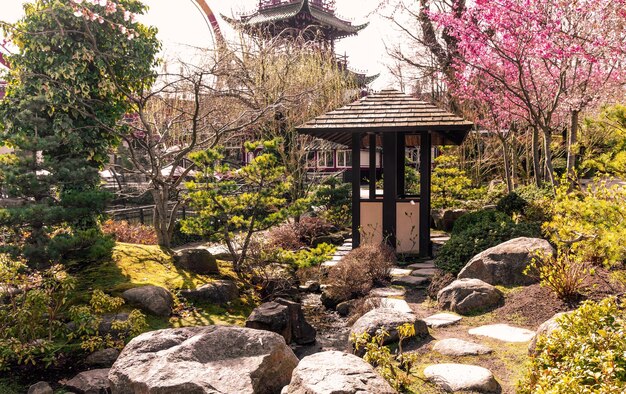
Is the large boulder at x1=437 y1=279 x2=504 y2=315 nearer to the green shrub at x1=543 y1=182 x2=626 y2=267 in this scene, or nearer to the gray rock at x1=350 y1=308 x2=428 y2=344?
the gray rock at x1=350 y1=308 x2=428 y2=344

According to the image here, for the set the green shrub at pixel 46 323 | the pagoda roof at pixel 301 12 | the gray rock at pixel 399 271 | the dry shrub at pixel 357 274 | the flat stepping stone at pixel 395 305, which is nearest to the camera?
the green shrub at pixel 46 323

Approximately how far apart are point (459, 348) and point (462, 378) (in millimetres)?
835

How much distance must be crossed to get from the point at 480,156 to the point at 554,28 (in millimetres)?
10361

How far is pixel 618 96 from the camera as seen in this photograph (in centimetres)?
1216

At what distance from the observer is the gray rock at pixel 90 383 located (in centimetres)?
541

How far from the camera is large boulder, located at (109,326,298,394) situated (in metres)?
4.41

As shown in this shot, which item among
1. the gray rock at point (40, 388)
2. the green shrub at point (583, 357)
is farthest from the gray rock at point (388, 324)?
the gray rock at point (40, 388)

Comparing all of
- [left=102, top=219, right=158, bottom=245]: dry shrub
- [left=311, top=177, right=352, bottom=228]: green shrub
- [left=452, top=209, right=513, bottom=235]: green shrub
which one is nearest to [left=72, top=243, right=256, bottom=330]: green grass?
[left=102, top=219, right=158, bottom=245]: dry shrub

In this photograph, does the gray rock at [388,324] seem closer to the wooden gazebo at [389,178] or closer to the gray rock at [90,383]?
the gray rock at [90,383]

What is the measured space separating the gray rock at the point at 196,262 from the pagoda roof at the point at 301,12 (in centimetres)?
2697

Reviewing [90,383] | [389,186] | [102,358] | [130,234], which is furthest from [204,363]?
[130,234]

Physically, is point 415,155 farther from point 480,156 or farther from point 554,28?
point 554,28

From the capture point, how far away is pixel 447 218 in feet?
50.0

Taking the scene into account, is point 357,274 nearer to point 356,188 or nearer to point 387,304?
point 387,304
